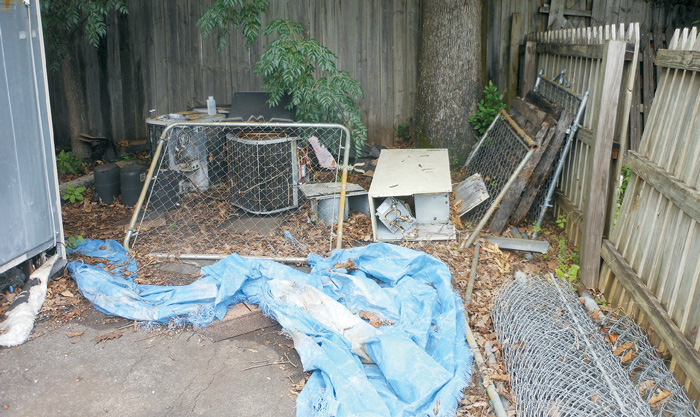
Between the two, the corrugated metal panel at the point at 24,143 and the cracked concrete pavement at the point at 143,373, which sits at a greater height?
the corrugated metal panel at the point at 24,143

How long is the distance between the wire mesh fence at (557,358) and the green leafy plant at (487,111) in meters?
3.39

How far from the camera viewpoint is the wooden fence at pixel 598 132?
4.57m

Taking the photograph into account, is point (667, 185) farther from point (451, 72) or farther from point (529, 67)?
point (529, 67)

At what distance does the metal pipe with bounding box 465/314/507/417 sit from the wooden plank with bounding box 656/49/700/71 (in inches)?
87.5

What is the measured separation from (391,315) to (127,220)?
355 cm

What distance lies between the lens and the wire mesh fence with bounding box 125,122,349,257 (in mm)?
5504

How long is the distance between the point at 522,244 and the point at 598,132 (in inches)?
51.1

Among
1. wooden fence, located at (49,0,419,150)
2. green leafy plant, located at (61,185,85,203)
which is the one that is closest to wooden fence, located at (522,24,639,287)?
wooden fence, located at (49,0,419,150)

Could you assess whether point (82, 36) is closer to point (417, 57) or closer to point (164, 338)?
point (417, 57)

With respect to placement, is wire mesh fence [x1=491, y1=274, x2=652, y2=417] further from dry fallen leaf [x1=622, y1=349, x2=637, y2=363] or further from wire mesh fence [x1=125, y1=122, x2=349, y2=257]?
wire mesh fence [x1=125, y1=122, x2=349, y2=257]

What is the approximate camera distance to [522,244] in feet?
17.7

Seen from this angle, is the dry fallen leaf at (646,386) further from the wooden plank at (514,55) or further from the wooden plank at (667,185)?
the wooden plank at (514,55)

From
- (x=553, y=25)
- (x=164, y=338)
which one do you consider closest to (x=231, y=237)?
(x=164, y=338)

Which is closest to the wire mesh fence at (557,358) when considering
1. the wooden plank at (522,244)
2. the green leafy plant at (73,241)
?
the wooden plank at (522,244)
